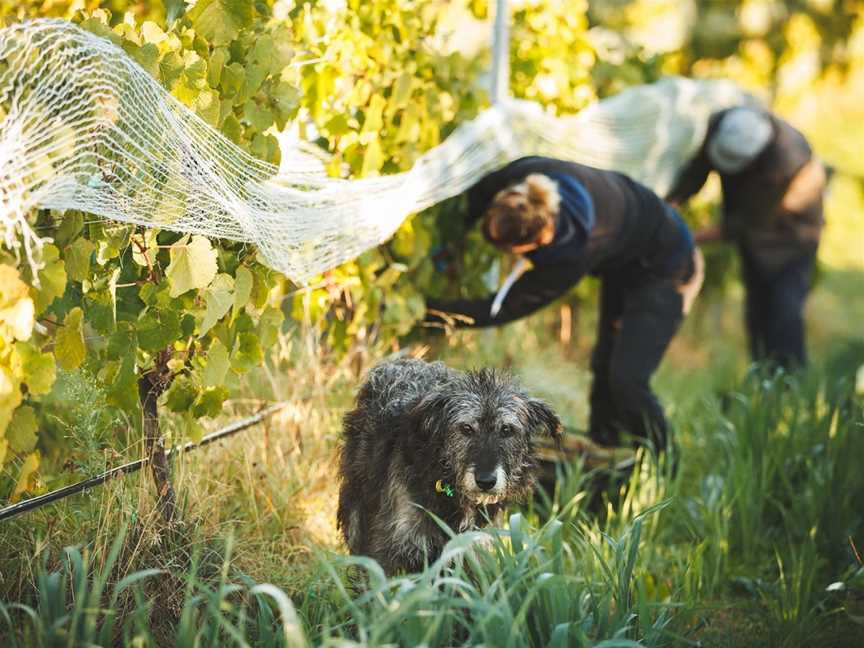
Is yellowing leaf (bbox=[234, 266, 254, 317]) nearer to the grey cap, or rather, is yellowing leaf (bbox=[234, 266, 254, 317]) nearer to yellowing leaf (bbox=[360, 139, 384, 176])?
yellowing leaf (bbox=[360, 139, 384, 176])

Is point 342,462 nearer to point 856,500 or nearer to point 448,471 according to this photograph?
point 448,471

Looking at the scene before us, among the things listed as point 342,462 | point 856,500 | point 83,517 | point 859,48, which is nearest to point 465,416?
point 342,462

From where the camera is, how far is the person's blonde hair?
Result: 4.73 m

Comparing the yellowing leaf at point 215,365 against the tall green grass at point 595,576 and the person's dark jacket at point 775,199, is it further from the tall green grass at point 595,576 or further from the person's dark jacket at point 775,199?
the person's dark jacket at point 775,199

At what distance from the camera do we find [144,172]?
10.3 feet

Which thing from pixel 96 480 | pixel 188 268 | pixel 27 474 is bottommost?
pixel 96 480

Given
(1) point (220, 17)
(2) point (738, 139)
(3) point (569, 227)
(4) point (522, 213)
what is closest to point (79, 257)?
(1) point (220, 17)

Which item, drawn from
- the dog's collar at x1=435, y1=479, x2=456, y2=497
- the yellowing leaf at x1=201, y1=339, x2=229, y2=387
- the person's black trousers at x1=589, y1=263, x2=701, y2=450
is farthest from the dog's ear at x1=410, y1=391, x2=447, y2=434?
the person's black trousers at x1=589, y1=263, x2=701, y2=450

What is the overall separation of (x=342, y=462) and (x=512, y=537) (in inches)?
40.6

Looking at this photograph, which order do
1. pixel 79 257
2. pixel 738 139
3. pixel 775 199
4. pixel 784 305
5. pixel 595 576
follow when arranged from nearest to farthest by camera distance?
1. pixel 79 257
2. pixel 595 576
3. pixel 738 139
4. pixel 775 199
5. pixel 784 305

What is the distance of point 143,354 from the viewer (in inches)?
137

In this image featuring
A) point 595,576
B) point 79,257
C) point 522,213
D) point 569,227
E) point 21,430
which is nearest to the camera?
point 21,430

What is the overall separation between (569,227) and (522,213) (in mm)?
302

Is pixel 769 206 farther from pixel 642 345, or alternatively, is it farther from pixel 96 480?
pixel 96 480
